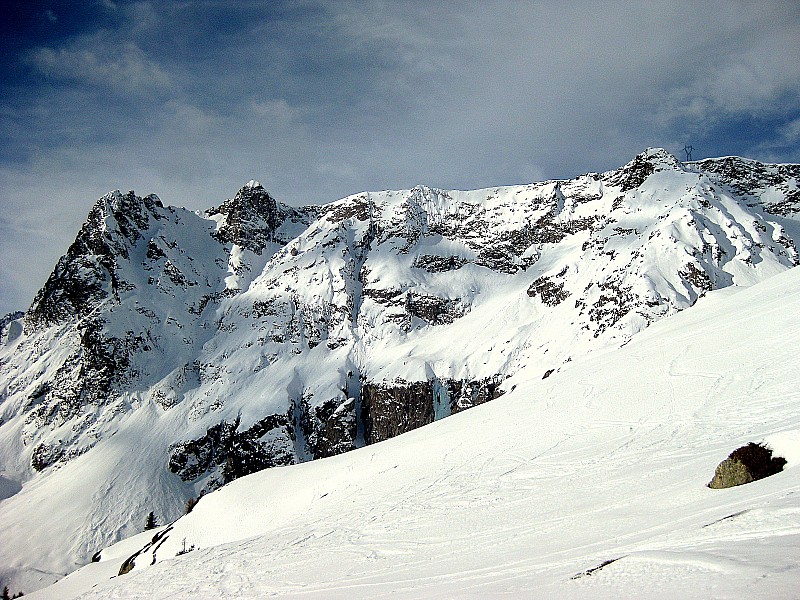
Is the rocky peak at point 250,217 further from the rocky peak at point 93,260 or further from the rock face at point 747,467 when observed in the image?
the rock face at point 747,467

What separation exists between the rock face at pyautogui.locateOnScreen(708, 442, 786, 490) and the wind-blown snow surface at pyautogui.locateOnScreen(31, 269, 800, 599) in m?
0.27

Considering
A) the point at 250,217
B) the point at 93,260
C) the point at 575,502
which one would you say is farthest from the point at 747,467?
the point at 250,217

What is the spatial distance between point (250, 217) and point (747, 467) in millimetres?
134497

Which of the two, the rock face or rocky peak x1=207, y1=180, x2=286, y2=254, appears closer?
the rock face

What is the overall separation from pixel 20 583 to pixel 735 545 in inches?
3338

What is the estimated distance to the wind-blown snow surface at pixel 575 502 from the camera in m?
5.87

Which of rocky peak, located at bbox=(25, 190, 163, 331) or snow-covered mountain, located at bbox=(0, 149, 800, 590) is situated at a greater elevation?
rocky peak, located at bbox=(25, 190, 163, 331)

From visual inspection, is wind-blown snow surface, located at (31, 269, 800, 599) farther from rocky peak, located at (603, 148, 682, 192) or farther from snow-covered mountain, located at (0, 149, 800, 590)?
rocky peak, located at (603, 148, 682, 192)

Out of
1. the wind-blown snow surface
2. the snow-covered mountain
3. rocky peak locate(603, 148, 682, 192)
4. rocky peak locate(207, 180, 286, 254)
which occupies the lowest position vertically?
the wind-blown snow surface

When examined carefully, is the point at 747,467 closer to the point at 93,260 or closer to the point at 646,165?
the point at 646,165

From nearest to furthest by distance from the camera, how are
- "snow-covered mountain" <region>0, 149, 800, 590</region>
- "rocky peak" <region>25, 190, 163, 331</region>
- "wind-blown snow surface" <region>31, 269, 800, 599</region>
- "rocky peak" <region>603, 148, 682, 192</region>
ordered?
"wind-blown snow surface" <region>31, 269, 800, 599</region> < "snow-covered mountain" <region>0, 149, 800, 590</region> < "rocky peak" <region>603, 148, 682, 192</region> < "rocky peak" <region>25, 190, 163, 331</region>

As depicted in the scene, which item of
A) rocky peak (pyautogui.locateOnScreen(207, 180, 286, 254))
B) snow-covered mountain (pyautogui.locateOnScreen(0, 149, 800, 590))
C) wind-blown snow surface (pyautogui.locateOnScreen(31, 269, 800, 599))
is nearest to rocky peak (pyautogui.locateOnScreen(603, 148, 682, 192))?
snow-covered mountain (pyautogui.locateOnScreen(0, 149, 800, 590))

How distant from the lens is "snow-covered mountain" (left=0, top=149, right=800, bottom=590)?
7531 centimetres

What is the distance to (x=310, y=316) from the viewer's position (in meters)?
105
